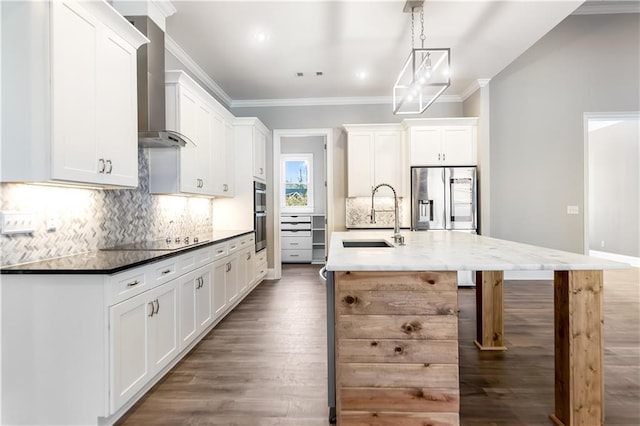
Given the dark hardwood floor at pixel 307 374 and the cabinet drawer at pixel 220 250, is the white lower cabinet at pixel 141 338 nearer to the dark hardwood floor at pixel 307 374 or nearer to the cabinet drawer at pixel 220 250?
the dark hardwood floor at pixel 307 374

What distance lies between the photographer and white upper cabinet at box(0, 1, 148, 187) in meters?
1.58

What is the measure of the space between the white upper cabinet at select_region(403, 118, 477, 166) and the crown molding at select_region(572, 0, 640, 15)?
7.52 feet

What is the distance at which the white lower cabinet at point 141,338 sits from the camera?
1.65 meters

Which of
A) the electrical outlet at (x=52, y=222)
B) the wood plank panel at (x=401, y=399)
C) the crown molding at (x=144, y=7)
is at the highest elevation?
the crown molding at (x=144, y=7)

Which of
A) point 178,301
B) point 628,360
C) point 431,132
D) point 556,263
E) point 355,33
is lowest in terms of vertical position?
point 628,360

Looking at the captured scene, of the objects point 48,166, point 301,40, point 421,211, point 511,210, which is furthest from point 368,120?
point 48,166

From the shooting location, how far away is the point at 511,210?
15.8 ft

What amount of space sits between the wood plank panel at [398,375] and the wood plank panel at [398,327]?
0.46 feet

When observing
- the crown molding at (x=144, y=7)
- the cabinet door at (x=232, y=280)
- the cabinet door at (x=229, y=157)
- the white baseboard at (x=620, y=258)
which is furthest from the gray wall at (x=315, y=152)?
the white baseboard at (x=620, y=258)

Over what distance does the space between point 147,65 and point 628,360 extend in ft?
14.5

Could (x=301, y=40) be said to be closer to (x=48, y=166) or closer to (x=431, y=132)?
(x=431, y=132)

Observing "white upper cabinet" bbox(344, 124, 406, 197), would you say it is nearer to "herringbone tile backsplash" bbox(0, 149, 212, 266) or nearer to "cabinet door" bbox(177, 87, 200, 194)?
"cabinet door" bbox(177, 87, 200, 194)

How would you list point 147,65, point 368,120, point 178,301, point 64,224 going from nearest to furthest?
point 64,224, point 178,301, point 147,65, point 368,120

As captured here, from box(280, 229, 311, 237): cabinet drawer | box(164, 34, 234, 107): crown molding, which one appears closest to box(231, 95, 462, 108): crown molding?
box(164, 34, 234, 107): crown molding
